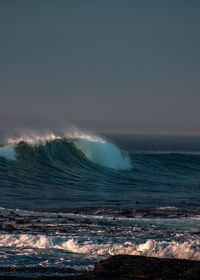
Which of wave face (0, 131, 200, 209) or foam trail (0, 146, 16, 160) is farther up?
foam trail (0, 146, 16, 160)

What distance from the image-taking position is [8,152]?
29109mm

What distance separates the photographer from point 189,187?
863 inches

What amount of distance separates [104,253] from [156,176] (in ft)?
66.3

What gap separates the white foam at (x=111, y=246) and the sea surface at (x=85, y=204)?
19 mm

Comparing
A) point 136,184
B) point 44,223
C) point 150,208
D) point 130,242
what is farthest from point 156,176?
point 130,242

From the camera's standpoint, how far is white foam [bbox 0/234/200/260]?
7.69 m

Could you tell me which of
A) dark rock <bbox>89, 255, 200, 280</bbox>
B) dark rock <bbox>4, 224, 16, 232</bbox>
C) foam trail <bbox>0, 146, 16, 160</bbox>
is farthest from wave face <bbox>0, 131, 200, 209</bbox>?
dark rock <bbox>89, 255, 200, 280</bbox>

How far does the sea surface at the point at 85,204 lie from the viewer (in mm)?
7820

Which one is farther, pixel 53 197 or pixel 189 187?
pixel 189 187

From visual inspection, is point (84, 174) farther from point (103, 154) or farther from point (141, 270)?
point (141, 270)

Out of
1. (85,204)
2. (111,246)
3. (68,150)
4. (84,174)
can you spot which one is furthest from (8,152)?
(111,246)

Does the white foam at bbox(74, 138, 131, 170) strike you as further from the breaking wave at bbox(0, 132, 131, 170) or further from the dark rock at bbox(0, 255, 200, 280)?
the dark rock at bbox(0, 255, 200, 280)

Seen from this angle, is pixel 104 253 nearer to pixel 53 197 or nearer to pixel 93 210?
pixel 93 210

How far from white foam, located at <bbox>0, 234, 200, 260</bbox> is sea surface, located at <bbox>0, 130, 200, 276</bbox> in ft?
0.06
